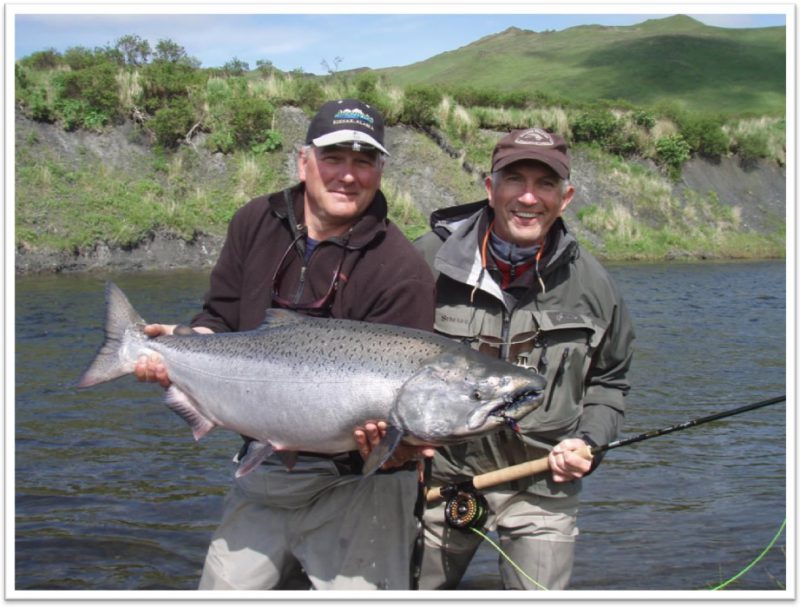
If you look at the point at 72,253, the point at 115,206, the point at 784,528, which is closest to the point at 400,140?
the point at 115,206

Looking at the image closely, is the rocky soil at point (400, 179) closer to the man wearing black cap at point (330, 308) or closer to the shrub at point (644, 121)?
the shrub at point (644, 121)

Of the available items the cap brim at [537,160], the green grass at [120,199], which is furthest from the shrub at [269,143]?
the cap brim at [537,160]

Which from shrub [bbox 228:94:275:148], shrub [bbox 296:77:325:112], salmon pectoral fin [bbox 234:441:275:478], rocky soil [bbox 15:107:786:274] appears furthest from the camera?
shrub [bbox 296:77:325:112]

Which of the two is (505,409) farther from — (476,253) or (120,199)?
(120,199)

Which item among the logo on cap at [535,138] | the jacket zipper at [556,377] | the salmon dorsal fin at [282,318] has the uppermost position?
the logo on cap at [535,138]

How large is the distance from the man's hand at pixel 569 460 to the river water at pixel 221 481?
194 centimetres

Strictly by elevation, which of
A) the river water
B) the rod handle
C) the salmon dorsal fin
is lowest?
the river water

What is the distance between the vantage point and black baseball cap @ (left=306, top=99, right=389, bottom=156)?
3.76 metres

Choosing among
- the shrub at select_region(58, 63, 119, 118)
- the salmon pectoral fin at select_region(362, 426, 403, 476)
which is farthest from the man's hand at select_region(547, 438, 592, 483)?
the shrub at select_region(58, 63, 119, 118)

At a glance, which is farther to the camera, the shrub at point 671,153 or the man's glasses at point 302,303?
the shrub at point 671,153

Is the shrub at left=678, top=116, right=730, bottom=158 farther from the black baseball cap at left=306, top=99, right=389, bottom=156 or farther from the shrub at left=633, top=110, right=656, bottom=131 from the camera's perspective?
the black baseball cap at left=306, top=99, right=389, bottom=156

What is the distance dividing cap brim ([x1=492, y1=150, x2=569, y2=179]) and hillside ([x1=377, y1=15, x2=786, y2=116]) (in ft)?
157

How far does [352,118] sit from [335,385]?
1131mm

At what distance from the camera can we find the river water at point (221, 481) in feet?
20.0
